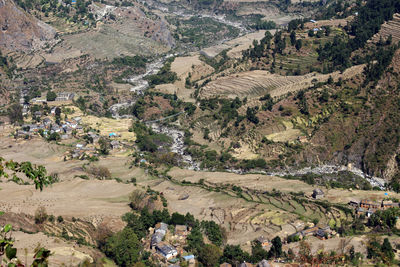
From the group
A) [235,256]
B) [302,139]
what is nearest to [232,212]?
[235,256]

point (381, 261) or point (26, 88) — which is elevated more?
point (381, 261)

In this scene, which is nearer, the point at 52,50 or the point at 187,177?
the point at 187,177

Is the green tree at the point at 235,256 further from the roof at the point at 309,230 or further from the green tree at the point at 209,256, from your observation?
the roof at the point at 309,230

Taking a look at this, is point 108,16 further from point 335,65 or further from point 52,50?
point 335,65

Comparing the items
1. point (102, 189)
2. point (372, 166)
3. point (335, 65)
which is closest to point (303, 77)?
point (335, 65)

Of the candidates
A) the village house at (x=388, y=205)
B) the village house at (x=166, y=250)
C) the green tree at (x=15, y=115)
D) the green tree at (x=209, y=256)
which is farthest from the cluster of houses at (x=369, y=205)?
the green tree at (x=15, y=115)

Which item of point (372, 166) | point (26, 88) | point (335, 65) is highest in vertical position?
point (335, 65)
